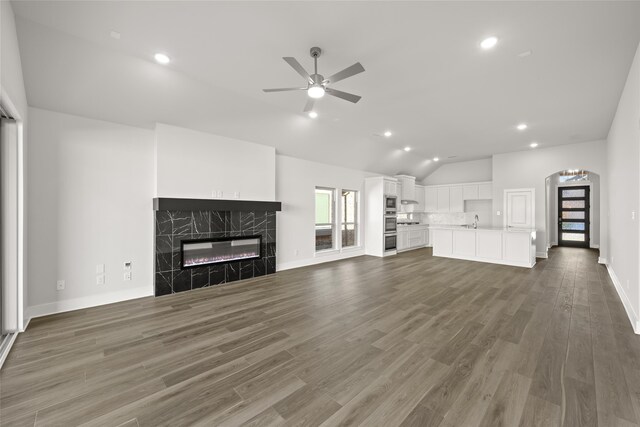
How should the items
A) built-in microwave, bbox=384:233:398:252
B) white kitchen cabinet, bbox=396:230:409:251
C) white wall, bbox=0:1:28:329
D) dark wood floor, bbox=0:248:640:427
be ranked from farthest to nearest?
1. white kitchen cabinet, bbox=396:230:409:251
2. built-in microwave, bbox=384:233:398:252
3. white wall, bbox=0:1:28:329
4. dark wood floor, bbox=0:248:640:427

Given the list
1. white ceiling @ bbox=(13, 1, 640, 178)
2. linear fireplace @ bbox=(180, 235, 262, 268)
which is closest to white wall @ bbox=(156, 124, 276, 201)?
white ceiling @ bbox=(13, 1, 640, 178)

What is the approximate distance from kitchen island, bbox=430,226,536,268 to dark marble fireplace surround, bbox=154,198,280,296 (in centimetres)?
489

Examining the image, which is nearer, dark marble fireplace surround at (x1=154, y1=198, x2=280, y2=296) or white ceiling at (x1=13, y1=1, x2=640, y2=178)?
white ceiling at (x1=13, y1=1, x2=640, y2=178)

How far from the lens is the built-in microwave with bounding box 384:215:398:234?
8.05 meters

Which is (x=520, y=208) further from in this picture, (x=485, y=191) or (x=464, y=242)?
(x=464, y=242)

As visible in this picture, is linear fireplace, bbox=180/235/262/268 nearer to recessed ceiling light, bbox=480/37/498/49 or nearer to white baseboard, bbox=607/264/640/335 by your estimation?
recessed ceiling light, bbox=480/37/498/49

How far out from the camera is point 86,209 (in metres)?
3.83

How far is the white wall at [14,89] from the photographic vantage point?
224 cm

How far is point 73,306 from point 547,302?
21.8ft

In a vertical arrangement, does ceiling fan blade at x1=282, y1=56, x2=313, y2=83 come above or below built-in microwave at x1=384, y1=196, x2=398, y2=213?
above

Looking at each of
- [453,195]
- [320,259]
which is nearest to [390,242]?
[320,259]

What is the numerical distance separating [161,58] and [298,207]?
3.94m

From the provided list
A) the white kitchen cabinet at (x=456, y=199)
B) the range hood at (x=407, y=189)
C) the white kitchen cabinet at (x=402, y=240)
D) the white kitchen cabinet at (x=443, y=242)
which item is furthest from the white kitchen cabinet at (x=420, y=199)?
the white kitchen cabinet at (x=443, y=242)

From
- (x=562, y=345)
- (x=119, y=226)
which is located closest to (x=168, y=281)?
(x=119, y=226)
